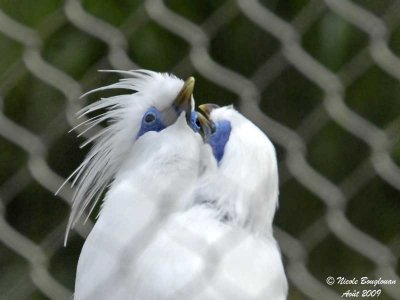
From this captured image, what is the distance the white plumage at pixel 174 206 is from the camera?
1.80 metres

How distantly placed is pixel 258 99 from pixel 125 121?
0.94 metres

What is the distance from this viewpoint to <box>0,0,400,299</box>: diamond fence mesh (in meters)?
1.20

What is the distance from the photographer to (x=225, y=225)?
193cm

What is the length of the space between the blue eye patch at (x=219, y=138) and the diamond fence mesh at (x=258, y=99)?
103mm

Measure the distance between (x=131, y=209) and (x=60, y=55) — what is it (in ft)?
1.56

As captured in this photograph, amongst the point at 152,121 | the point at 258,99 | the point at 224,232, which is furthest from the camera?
the point at 152,121

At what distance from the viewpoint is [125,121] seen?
85.1 inches

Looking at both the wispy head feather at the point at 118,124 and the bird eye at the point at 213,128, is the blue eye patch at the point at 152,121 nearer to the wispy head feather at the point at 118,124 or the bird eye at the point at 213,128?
the wispy head feather at the point at 118,124

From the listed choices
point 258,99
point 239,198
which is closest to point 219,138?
point 239,198

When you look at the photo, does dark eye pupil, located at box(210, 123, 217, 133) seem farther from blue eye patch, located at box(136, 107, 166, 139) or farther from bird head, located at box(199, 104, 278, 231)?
blue eye patch, located at box(136, 107, 166, 139)

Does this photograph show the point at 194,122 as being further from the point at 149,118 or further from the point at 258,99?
the point at 258,99

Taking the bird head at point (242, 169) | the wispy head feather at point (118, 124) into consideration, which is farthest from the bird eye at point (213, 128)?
the wispy head feather at point (118, 124)

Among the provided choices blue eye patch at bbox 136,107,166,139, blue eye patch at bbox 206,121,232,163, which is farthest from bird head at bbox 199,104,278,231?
blue eye patch at bbox 136,107,166,139

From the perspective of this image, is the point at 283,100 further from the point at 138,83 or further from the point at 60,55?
the point at 60,55
